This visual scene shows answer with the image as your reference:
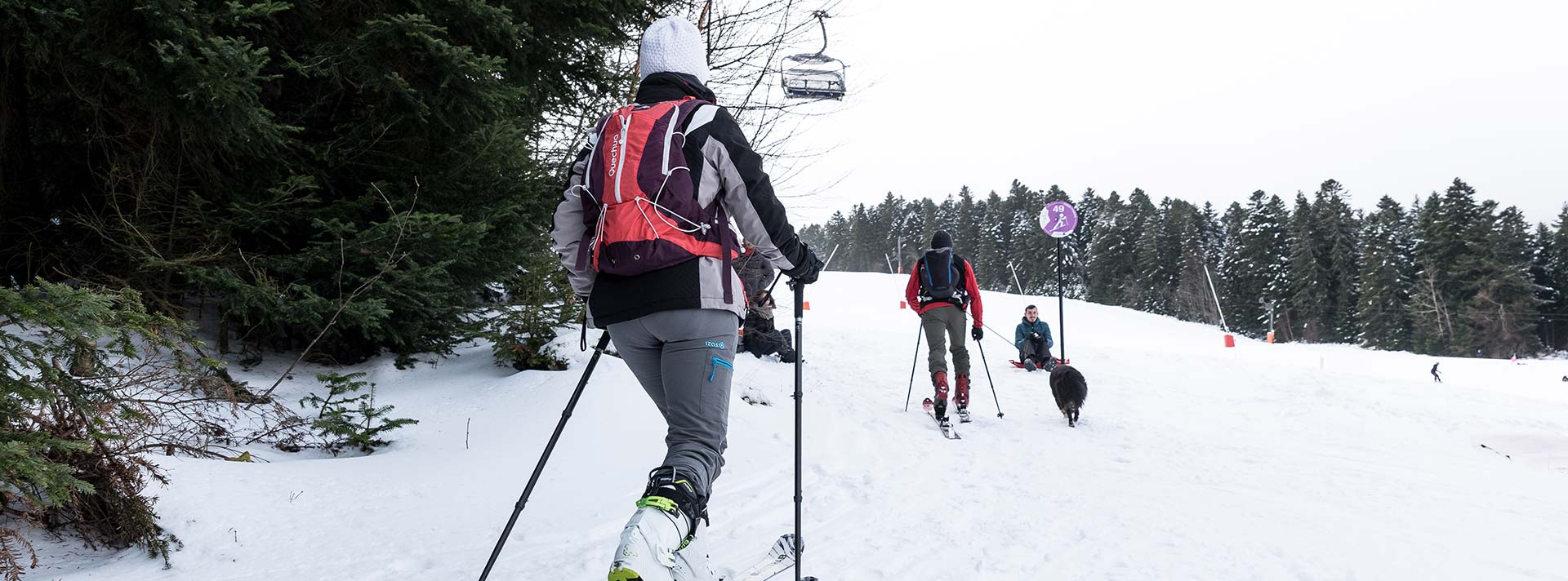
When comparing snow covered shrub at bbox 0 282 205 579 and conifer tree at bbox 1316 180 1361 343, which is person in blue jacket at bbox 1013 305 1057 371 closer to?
snow covered shrub at bbox 0 282 205 579

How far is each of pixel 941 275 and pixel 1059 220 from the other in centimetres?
677

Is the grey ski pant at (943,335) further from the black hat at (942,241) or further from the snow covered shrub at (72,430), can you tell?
the snow covered shrub at (72,430)

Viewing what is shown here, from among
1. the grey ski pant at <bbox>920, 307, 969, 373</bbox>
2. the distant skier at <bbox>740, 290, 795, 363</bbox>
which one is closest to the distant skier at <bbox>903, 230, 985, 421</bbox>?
the grey ski pant at <bbox>920, 307, 969, 373</bbox>

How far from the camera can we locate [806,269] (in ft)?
10.0

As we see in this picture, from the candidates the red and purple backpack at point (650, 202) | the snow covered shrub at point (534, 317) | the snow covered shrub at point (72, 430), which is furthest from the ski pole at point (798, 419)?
the snow covered shrub at point (534, 317)

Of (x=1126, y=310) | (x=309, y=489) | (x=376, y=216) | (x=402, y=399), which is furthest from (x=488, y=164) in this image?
(x=1126, y=310)

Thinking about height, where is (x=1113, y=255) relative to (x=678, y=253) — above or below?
above

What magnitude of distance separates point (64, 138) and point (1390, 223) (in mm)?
66026

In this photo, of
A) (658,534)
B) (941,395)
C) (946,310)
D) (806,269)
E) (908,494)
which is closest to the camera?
(658,534)

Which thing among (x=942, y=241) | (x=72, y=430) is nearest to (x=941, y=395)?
(x=942, y=241)

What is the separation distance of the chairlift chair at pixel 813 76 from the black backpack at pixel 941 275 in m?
2.67

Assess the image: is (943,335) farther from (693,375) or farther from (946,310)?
(693,375)

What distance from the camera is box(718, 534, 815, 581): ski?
10.2 ft

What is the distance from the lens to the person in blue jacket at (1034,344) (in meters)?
12.7
